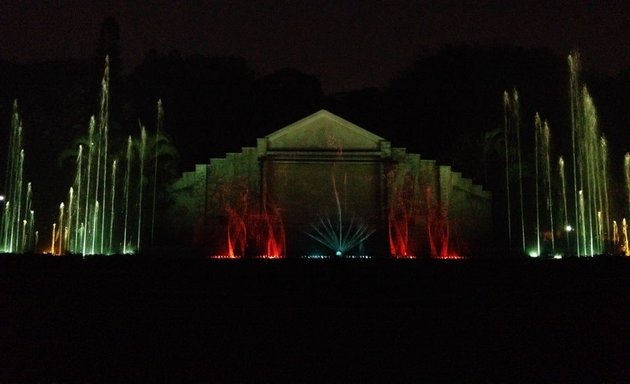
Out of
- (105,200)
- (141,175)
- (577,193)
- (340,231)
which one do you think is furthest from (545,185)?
(105,200)

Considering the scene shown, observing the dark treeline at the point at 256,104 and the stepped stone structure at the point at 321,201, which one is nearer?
the stepped stone structure at the point at 321,201

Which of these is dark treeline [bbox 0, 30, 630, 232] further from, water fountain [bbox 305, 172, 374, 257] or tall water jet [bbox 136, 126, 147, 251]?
water fountain [bbox 305, 172, 374, 257]

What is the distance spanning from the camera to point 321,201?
33.7m

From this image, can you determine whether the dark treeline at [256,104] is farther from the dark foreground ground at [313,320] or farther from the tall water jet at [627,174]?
the dark foreground ground at [313,320]

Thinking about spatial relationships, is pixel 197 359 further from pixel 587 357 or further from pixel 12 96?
pixel 12 96

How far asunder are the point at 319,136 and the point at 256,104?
815 inches

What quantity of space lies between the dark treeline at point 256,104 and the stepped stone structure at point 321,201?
161 inches

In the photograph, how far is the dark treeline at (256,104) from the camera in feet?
128

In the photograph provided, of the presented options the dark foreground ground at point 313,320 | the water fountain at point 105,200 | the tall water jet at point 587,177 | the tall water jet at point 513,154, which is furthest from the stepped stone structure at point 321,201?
the dark foreground ground at point 313,320

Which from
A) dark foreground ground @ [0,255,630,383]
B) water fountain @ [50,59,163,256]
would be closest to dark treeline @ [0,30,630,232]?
water fountain @ [50,59,163,256]

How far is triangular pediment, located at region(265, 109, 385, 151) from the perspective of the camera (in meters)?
33.8

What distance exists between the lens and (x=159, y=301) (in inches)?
544

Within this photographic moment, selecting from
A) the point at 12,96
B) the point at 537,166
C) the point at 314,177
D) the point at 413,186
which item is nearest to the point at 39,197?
the point at 12,96

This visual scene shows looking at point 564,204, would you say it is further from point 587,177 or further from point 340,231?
point 340,231
